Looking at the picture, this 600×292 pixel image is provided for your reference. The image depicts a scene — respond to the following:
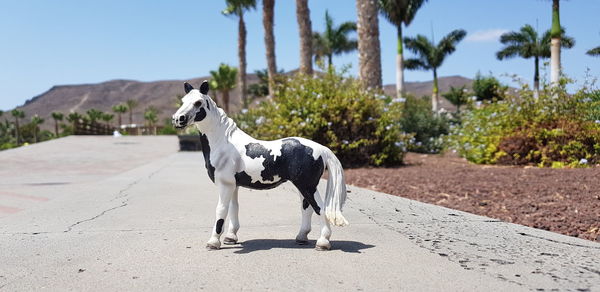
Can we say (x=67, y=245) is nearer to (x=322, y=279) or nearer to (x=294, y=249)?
(x=294, y=249)

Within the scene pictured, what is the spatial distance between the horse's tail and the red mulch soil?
2.64 m

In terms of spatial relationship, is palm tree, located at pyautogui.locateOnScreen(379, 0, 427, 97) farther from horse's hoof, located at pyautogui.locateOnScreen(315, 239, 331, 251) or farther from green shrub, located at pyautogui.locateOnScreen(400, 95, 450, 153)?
horse's hoof, located at pyautogui.locateOnScreen(315, 239, 331, 251)

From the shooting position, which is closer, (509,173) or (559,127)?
(509,173)

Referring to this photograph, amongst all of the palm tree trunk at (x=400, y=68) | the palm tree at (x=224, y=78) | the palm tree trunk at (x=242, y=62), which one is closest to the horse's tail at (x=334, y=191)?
the palm tree trunk at (x=400, y=68)

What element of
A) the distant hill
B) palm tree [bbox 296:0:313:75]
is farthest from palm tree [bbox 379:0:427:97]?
the distant hill

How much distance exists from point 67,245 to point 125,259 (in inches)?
35.9

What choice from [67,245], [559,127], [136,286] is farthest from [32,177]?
[559,127]

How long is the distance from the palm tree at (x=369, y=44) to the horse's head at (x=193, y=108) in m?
10.4

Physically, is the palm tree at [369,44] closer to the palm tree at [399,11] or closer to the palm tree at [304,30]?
the palm tree at [304,30]

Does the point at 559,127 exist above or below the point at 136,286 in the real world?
above

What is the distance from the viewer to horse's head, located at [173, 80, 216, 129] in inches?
155

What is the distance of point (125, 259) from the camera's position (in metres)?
3.92

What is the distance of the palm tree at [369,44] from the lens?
46.6 ft

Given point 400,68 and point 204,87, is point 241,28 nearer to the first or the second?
point 400,68
